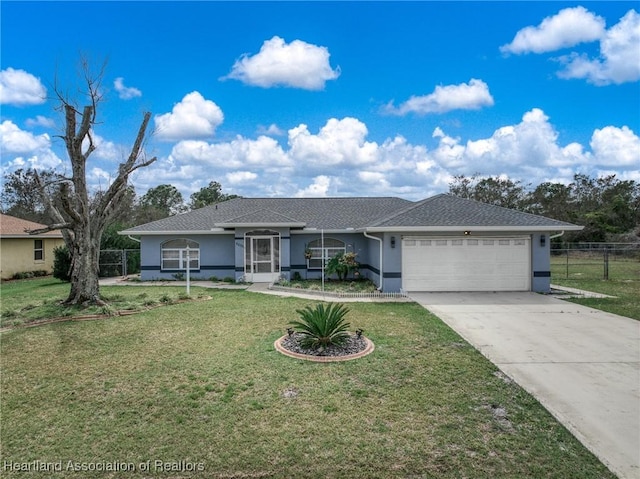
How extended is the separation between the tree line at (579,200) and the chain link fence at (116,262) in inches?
1491

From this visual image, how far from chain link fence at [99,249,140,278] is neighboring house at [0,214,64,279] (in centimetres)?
290

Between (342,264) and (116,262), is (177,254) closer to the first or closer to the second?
(116,262)

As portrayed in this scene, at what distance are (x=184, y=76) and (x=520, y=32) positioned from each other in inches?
509

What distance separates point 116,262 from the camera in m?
19.9

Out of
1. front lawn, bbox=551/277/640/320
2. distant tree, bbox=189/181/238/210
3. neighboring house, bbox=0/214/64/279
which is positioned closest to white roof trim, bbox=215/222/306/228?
neighboring house, bbox=0/214/64/279

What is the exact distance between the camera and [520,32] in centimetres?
1223

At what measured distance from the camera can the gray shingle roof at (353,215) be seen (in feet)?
44.9

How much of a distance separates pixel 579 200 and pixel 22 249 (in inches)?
2038

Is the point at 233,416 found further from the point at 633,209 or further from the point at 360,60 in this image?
the point at 633,209

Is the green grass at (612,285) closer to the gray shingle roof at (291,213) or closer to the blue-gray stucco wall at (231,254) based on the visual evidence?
the blue-gray stucco wall at (231,254)

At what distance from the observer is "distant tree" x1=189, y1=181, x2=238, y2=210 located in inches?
2089

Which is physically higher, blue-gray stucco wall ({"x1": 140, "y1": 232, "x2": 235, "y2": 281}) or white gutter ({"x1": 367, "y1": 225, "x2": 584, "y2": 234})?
white gutter ({"x1": 367, "y1": 225, "x2": 584, "y2": 234})

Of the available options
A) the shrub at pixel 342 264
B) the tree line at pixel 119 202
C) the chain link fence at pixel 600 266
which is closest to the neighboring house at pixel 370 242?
the shrub at pixel 342 264

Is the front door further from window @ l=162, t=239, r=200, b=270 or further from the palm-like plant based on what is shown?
the palm-like plant
